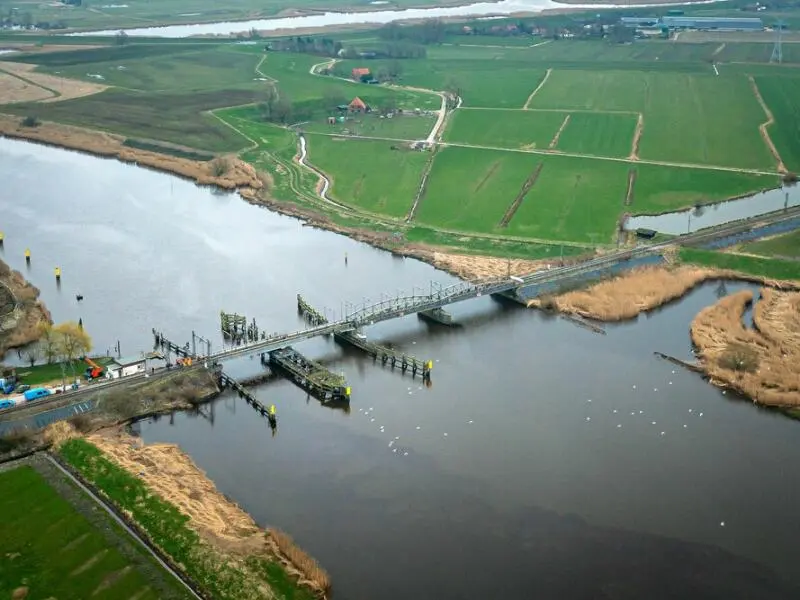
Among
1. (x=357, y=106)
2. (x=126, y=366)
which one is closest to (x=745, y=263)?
(x=126, y=366)

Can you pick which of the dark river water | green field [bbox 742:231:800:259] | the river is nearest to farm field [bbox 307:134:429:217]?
the dark river water

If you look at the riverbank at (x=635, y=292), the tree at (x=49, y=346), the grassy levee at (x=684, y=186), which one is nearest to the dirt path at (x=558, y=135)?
the grassy levee at (x=684, y=186)

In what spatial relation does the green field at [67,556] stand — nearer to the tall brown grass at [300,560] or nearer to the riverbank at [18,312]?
the tall brown grass at [300,560]

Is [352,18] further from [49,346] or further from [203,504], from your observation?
[203,504]

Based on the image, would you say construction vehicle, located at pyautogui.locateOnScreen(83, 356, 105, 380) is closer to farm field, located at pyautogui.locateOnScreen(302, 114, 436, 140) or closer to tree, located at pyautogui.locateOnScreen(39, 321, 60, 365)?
tree, located at pyautogui.locateOnScreen(39, 321, 60, 365)

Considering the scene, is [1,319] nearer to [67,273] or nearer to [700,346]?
[67,273]

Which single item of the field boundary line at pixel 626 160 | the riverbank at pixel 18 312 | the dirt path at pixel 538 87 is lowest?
the riverbank at pixel 18 312
